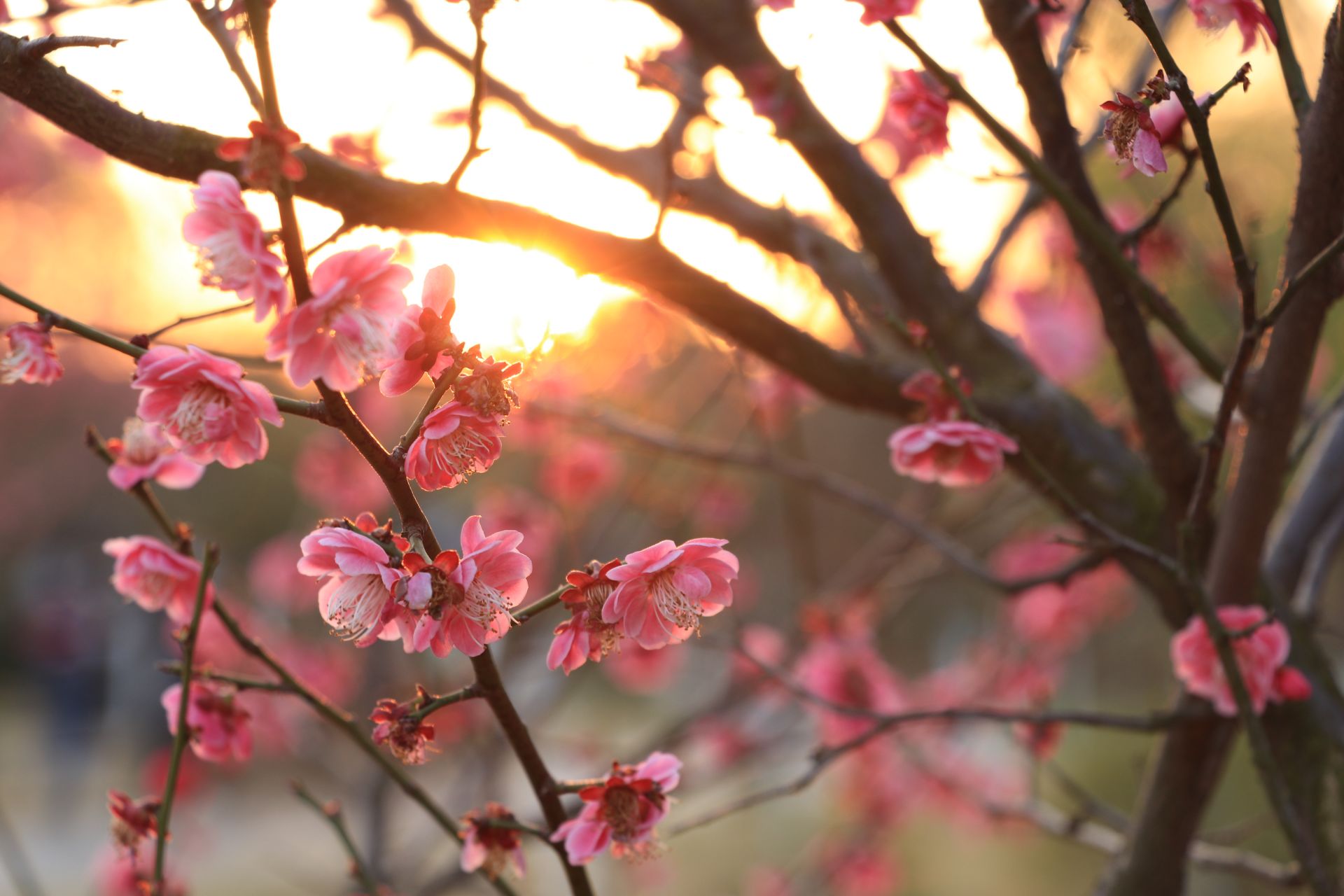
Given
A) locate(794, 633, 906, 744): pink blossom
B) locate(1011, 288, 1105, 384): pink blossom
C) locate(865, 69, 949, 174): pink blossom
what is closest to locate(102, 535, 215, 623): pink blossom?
locate(865, 69, 949, 174): pink blossom

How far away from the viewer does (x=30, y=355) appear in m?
0.69

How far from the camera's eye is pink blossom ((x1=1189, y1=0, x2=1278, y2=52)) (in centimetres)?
87

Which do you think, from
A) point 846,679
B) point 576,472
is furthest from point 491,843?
point 576,472

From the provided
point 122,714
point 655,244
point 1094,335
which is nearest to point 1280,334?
point 655,244

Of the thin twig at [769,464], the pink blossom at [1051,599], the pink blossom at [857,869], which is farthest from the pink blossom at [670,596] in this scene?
the pink blossom at [857,869]

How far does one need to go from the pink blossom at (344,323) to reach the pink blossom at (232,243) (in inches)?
0.8

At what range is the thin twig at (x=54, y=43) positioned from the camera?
0.70 meters

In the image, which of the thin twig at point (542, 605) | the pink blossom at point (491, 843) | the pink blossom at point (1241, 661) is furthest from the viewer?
the pink blossom at point (1241, 661)

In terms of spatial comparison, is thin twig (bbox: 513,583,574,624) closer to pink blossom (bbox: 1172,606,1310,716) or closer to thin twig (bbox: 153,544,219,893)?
thin twig (bbox: 153,544,219,893)

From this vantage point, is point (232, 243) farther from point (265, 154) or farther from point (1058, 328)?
point (1058, 328)

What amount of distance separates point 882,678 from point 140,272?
10915 mm

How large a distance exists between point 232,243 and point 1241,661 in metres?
1.14

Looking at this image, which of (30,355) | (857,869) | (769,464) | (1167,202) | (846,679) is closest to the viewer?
(30,355)

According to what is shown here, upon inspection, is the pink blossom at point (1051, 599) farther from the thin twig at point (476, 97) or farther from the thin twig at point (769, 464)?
the thin twig at point (476, 97)
